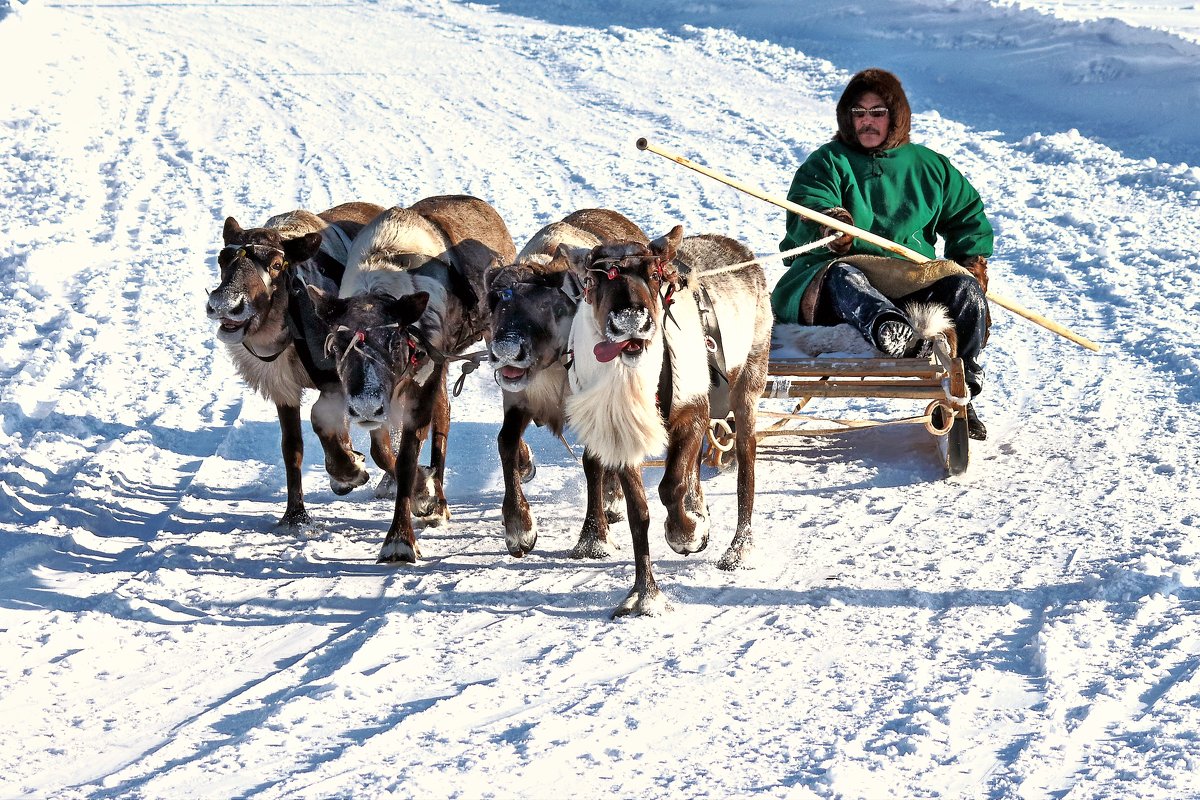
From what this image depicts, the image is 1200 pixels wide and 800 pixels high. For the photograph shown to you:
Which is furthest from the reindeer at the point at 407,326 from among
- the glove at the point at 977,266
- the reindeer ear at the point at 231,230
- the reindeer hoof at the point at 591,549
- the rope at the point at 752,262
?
the glove at the point at 977,266

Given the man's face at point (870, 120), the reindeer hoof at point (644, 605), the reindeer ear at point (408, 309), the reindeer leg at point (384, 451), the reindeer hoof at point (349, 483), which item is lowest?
the reindeer hoof at point (644, 605)

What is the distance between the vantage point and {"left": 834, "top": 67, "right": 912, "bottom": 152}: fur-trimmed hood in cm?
800

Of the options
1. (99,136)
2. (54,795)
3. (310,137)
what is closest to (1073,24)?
(310,137)

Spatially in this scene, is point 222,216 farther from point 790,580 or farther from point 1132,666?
point 1132,666

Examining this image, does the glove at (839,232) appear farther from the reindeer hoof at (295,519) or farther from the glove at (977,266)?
the reindeer hoof at (295,519)

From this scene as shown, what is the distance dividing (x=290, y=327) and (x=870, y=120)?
357 cm

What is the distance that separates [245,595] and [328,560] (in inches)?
22.8

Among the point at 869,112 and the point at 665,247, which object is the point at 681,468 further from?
the point at 869,112

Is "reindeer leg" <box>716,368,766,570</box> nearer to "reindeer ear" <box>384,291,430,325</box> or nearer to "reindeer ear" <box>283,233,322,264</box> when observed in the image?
"reindeer ear" <box>384,291,430,325</box>

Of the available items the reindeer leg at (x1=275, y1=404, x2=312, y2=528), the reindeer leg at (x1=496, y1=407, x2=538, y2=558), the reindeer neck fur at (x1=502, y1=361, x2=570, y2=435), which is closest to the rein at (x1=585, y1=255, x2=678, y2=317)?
the reindeer neck fur at (x1=502, y1=361, x2=570, y2=435)

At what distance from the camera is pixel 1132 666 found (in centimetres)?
516

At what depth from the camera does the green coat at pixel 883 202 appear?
799 cm

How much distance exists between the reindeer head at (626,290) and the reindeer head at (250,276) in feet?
6.94

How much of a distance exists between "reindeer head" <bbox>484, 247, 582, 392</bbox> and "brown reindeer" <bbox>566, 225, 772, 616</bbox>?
0.30m
